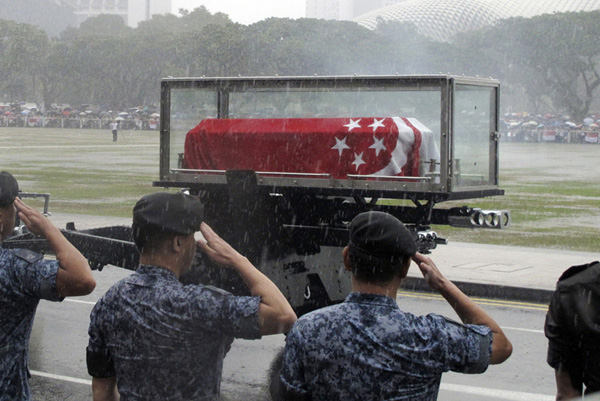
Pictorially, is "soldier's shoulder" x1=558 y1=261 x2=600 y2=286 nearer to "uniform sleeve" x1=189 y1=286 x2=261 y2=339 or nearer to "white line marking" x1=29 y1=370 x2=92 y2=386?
"uniform sleeve" x1=189 y1=286 x2=261 y2=339

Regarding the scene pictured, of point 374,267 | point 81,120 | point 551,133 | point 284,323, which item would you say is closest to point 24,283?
point 284,323

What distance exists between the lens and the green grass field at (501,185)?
1728 centimetres

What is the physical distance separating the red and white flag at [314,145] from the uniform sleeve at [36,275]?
157 inches

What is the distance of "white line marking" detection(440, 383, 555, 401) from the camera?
22.5 ft

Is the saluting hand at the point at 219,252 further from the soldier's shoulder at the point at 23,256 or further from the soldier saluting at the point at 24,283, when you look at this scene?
the soldier's shoulder at the point at 23,256

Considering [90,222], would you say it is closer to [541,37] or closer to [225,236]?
[225,236]

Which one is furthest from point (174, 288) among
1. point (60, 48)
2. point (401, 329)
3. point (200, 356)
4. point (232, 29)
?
point (60, 48)

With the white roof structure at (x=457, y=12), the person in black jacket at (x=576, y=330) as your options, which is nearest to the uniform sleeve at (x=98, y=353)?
the person in black jacket at (x=576, y=330)

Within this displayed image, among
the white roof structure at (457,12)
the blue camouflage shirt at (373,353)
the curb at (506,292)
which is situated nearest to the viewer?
the blue camouflage shirt at (373,353)

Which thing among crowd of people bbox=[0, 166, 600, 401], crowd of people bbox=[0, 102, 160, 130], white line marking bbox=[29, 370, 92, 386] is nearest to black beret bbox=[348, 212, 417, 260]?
crowd of people bbox=[0, 166, 600, 401]

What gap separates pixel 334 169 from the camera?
726 cm

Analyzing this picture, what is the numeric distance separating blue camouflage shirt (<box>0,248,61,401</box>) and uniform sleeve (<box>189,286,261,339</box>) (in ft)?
2.17

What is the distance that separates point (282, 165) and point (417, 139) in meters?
1.19

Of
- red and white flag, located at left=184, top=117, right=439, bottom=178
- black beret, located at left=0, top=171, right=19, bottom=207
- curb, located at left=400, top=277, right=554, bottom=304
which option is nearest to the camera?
black beret, located at left=0, top=171, right=19, bottom=207
